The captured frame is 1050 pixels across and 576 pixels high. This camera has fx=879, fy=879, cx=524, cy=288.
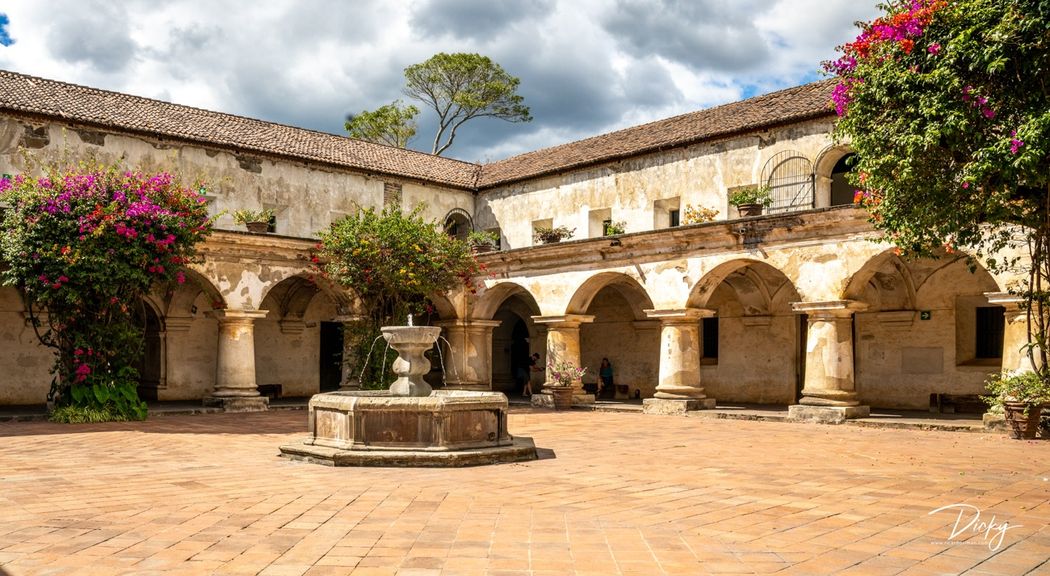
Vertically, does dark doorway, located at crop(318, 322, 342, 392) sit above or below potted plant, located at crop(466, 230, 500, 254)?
below

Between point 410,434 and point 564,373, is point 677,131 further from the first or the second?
point 410,434

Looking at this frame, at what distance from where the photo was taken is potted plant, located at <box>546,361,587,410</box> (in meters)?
20.4

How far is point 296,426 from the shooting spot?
1539 centimetres

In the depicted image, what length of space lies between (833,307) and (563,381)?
679cm

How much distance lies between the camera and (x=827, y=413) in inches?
631

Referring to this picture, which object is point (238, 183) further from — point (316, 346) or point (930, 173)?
point (930, 173)

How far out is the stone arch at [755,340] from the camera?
827 inches

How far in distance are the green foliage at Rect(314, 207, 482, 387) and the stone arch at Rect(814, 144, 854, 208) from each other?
8.15 metres

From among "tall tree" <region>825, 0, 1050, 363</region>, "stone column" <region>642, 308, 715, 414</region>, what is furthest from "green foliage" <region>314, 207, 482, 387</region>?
"tall tree" <region>825, 0, 1050, 363</region>

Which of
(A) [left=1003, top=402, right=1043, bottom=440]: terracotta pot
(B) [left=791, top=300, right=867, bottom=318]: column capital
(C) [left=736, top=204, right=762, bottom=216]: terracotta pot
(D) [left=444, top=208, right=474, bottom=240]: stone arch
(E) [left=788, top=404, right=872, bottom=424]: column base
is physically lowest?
(E) [left=788, top=404, right=872, bottom=424]: column base

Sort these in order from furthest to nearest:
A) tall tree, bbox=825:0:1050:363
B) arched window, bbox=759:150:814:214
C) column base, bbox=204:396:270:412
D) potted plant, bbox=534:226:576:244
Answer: potted plant, bbox=534:226:576:244, arched window, bbox=759:150:814:214, column base, bbox=204:396:270:412, tall tree, bbox=825:0:1050:363

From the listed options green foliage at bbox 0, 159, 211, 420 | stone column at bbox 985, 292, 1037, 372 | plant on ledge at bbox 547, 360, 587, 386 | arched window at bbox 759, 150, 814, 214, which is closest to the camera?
stone column at bbox 985, 292, 1037, 372

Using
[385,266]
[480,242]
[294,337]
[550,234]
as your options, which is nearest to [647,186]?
[550,234]

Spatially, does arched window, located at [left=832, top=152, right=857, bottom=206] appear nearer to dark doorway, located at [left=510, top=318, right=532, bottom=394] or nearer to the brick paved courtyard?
dark doorway, located at [left=510, top=318, right=532, bottom=394]
